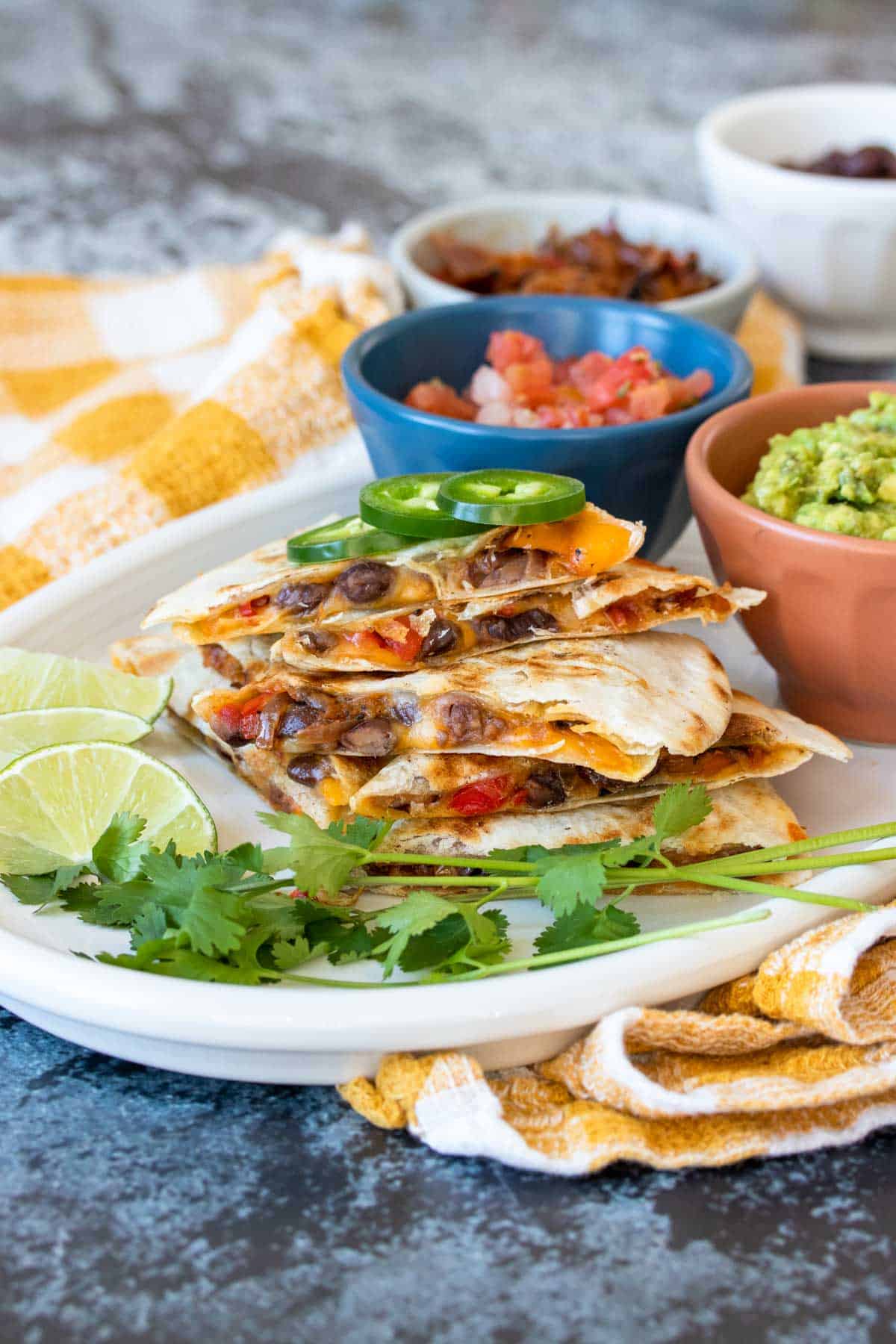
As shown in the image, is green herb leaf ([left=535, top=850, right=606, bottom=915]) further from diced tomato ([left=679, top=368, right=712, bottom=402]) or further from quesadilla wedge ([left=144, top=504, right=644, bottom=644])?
diced tomato ([left=679, top=368, right=712, bottom=402])

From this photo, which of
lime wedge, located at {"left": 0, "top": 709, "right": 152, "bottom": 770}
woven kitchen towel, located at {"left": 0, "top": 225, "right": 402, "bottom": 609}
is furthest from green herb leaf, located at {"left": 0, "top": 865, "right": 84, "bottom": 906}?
woven kitchen towel, located at {"left": 0, "top": 225, "right": 402, "bottom": 609}

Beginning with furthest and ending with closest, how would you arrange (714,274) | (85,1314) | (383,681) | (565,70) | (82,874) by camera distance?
(565,70) → (714,274) → (383,681) → (82,874) → (85,1314)

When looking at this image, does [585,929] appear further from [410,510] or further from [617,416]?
[617,416]

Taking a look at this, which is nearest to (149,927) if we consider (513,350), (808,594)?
(808,594)

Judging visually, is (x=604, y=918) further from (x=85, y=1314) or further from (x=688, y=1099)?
(x=85, y=1314)

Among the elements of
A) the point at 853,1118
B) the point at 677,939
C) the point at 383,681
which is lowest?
the point at 853,1118

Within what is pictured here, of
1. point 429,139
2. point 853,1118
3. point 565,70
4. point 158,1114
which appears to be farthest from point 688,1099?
point 565,70

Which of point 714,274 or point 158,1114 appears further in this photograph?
point 714,274
